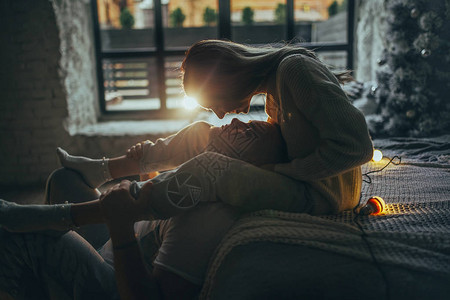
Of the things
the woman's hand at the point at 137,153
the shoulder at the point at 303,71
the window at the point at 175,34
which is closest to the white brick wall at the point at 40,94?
the window at the point at 175,34

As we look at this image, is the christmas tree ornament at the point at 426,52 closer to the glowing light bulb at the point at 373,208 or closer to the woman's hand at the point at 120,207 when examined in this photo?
the glowing light bulb at the point at 373,208

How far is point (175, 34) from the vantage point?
17.6 ft

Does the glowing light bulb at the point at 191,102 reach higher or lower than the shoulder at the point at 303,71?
lower

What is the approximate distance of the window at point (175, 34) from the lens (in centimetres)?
393

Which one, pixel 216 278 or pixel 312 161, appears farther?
pixel 312 161

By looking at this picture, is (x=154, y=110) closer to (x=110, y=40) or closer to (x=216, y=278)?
(x=110, y=40)

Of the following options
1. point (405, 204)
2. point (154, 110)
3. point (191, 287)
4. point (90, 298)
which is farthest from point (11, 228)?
point (154, 110)

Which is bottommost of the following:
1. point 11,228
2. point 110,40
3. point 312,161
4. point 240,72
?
point 11,228

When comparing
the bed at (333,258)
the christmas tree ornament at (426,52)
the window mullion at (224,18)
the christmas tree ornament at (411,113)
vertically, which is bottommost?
the bed at (333,258)

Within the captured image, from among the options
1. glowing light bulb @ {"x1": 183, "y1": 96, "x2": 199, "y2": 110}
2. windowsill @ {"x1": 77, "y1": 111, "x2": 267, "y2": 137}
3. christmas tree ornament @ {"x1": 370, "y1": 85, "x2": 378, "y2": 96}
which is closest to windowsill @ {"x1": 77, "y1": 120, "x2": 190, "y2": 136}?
windowsill @ {"x1": 77, "y1": 111, "x2": 267, "y2": 137}

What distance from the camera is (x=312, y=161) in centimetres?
113

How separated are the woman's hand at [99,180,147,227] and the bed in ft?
0.79

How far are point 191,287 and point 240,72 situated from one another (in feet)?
2.22

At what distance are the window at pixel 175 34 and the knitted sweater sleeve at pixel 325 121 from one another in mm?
874
